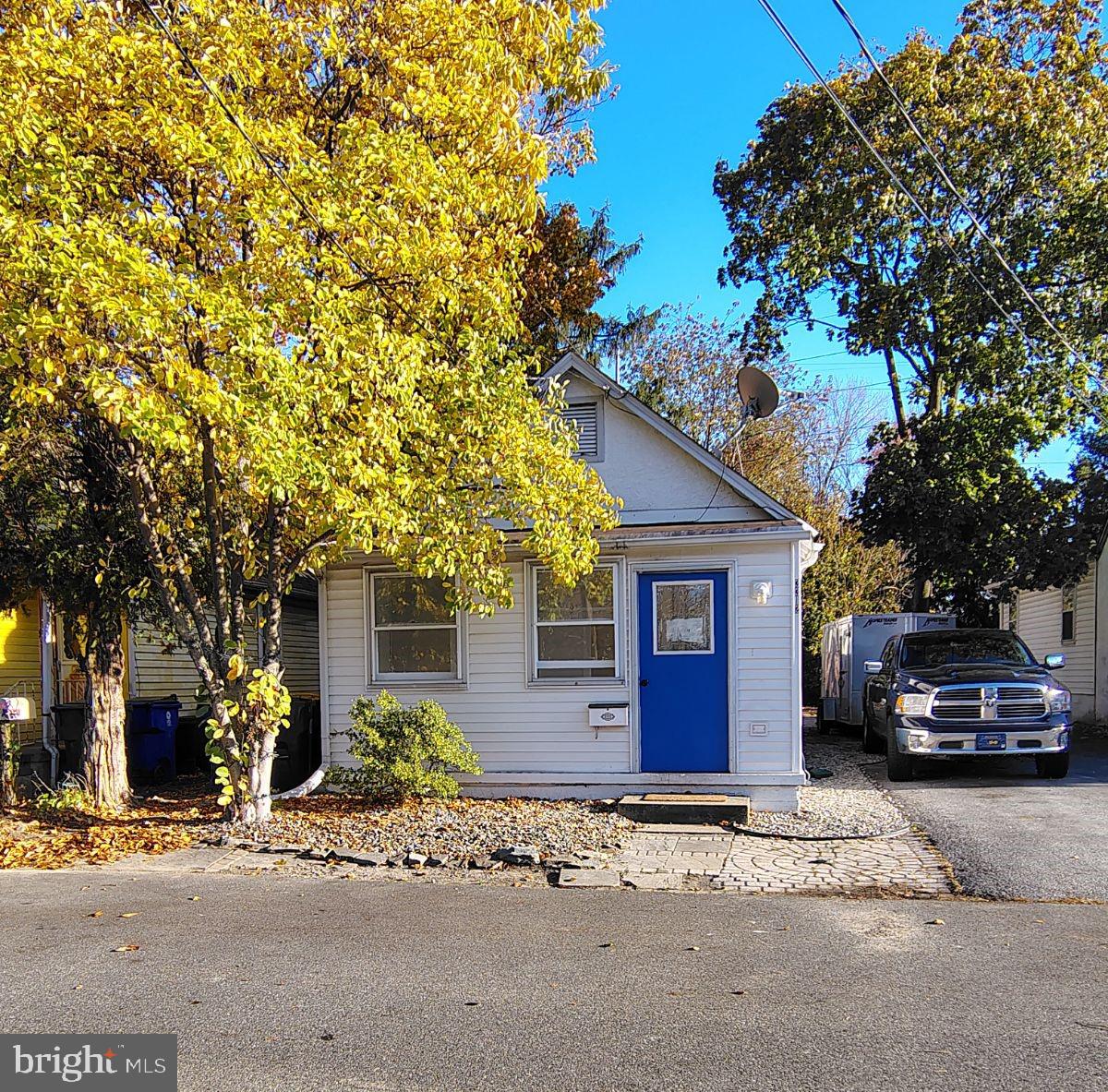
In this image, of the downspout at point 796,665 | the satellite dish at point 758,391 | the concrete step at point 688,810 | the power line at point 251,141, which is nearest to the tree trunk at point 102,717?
the power line at point 251,141

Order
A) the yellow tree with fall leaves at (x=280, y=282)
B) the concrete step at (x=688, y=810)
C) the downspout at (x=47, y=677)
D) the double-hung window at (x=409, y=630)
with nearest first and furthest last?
the yellow tree with fall leaves at (x=280, y=282) < the concrete step at (x=688, y=810) < the double-hung window at (x=409, y=630) < the downspout at (x=47, y=677)

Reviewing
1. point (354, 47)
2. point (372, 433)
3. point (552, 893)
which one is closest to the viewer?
point (552, 893)

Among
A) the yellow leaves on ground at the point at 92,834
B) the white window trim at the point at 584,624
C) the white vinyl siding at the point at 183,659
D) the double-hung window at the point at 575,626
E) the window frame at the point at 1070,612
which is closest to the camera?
the yellow leaves on ground at the point at 92,834

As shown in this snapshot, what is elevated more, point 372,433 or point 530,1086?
point 372,433

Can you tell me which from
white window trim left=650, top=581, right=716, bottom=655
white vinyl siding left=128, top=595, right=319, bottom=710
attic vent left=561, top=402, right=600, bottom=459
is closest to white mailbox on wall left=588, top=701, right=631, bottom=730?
white window trim left=650, top=581, right=716, bottom=655

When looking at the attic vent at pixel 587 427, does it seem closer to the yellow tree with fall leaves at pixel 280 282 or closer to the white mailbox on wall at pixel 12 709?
the yellow tree with fall leaves at pixel 280 282

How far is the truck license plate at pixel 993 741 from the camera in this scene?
11508mm

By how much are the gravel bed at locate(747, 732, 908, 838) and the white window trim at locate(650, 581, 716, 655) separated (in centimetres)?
180

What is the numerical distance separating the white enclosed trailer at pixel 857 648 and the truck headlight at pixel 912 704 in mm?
5896

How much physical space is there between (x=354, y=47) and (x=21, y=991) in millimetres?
8213

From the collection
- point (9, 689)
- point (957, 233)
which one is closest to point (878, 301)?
point (957, 233)

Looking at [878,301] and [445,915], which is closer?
[445,915]

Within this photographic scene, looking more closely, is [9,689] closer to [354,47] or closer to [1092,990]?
[354,47]

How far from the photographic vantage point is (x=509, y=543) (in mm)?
11062
